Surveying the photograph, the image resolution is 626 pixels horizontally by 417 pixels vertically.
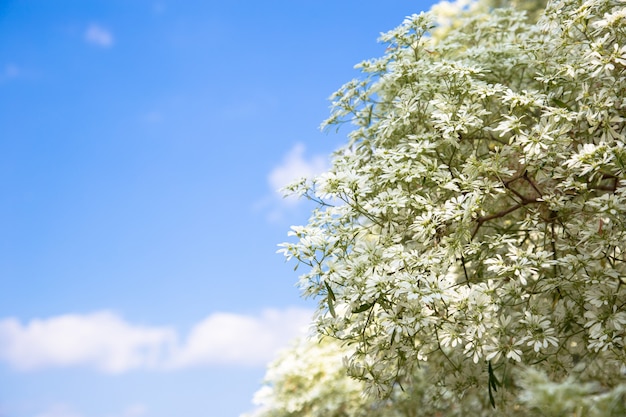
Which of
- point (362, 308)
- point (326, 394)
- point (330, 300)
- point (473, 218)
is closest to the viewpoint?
point (362, 308)

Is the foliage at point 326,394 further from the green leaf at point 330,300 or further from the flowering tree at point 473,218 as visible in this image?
the green leaf at point 330,300

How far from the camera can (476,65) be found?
3.71 m

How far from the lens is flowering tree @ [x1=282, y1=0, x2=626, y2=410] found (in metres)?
2.87

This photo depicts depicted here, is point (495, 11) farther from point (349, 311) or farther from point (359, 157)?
point (349, 311)

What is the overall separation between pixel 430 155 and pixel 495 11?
5.58 feet

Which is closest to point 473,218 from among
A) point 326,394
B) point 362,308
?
point 362,308

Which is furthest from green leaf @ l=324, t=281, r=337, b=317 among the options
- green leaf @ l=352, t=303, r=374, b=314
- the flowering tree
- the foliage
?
the foliage

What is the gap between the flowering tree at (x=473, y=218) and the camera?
287 cm

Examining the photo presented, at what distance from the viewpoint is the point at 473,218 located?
127 inches

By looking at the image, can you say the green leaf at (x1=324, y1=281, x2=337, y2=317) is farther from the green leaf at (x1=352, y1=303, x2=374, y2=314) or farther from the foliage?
the foliage

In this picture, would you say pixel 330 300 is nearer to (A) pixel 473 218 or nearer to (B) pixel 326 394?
(A) pixel 473 218

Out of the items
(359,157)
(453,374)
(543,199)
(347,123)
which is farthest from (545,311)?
(347,123)

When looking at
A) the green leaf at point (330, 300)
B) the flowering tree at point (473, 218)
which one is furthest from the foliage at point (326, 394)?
the green leaf at point (330, 300)

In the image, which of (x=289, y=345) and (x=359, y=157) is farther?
(x=289, y=345)
